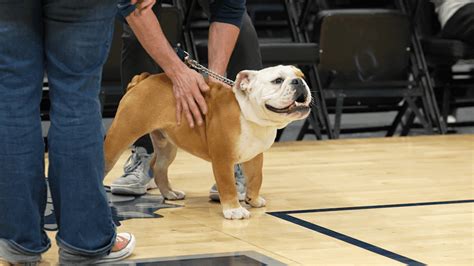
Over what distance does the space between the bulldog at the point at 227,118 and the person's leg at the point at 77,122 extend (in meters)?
0.64

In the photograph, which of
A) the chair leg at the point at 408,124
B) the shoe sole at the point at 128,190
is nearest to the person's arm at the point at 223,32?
the shoe sole at the point at 128,190

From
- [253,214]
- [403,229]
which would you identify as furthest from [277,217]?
[403,229]

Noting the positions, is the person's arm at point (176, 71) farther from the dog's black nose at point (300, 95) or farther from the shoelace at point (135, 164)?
the shoelace at point (135, 164)

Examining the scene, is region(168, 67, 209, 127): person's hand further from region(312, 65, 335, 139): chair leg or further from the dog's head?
region(312, 65, 335, 139): chair leg

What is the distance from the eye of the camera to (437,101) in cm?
534

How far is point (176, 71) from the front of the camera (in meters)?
2.82

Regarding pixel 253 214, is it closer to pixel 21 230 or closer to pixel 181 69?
pixel 181 69

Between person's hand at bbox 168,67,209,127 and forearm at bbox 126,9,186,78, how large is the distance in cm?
2

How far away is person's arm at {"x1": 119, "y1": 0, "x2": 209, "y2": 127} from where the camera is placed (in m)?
2.79

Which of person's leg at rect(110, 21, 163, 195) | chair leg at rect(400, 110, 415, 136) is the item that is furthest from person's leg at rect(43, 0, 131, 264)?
chair leg at rect(400, 110, 415, 136)

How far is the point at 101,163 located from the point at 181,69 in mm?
732

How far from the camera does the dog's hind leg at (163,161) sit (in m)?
3.03

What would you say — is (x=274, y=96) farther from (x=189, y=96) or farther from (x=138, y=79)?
(x=138, y=79)

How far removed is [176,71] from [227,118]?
0.68 feet
